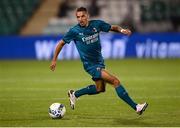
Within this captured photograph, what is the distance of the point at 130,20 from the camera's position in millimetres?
27672

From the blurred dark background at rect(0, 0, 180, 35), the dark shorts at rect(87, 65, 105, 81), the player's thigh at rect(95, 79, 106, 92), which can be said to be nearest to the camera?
the dark shorts at rect(87, 65, 105, 81)

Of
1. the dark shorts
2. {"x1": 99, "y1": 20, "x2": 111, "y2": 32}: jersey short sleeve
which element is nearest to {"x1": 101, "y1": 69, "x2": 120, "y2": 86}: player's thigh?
the dark shorts

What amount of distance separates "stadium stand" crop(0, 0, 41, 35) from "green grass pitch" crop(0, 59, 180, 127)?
4959 mm

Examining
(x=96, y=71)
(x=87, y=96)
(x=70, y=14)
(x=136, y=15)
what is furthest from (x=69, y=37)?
(x=70, y=14)

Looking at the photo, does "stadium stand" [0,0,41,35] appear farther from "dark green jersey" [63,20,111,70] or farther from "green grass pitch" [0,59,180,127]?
"dark green jersey" [63,20,111,70]

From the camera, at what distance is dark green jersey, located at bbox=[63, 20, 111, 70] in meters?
11.0

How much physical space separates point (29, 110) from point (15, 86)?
5.00 meters

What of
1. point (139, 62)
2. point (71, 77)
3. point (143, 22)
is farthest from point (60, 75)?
point (143, 22)

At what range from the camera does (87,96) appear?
1452 cm

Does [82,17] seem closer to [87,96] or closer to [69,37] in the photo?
[69,37]

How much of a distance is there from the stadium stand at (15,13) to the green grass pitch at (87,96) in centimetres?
496

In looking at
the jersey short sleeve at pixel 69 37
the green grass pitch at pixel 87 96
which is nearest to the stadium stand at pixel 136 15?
the green grass pitch at pixel 87 96

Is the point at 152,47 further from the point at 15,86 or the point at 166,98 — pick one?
the point at 166,98

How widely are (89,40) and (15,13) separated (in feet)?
65.1
